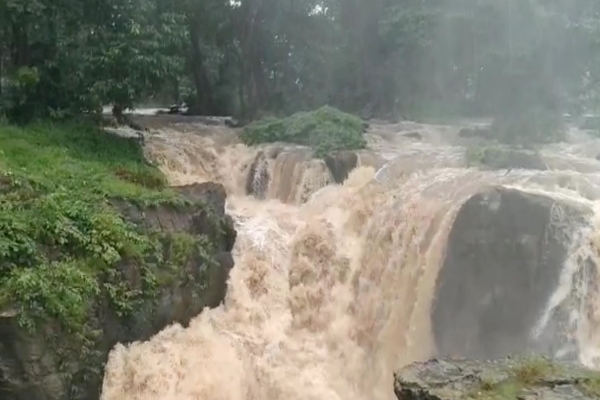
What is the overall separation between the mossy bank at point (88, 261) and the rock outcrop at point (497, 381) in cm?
406

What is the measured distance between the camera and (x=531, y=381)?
193 inches

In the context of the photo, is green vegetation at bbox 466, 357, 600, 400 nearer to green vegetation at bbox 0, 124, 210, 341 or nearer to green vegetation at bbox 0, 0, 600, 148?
green vegetation at bbox 0, 124, 210, 341

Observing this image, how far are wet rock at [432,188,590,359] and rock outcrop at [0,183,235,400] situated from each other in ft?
9.71

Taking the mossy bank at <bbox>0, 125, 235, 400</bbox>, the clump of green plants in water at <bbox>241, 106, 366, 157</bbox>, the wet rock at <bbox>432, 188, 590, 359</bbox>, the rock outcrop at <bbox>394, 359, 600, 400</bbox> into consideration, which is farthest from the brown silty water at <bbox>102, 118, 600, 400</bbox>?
the rock outcrop at <bbox>394, 359, 600, 400</bbox>

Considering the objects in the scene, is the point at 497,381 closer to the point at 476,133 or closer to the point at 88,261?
the point at 88,261

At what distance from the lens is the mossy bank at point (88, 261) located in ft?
24.8

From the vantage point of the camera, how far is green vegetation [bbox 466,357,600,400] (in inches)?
187

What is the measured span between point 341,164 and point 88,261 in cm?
586

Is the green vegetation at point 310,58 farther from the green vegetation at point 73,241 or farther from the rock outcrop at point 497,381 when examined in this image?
the rock outcrop at point 497,381

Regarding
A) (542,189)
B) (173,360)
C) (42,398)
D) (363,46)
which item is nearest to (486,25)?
(363,46)

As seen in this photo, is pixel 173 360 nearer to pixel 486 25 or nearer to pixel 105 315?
pixel 105 315

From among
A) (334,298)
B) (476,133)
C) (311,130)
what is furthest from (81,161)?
(476,133)

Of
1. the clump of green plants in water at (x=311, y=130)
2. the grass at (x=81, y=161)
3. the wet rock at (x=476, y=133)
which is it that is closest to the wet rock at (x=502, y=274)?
the grass at (x=81, y=161)

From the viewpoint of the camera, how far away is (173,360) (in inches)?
348
